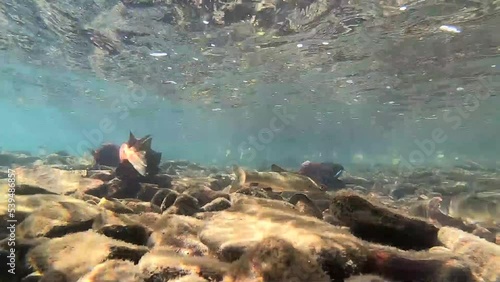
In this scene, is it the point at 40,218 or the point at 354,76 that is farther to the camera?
the point at 354,76

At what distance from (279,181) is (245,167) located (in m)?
16.6

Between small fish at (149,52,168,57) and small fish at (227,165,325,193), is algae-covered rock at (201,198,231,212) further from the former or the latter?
small fish at (149,52,168,57)

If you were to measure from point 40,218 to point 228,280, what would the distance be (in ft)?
8.34

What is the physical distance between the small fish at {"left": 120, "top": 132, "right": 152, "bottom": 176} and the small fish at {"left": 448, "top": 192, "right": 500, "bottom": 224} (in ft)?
21.9

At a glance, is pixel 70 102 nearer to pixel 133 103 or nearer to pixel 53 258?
pixel 133 103

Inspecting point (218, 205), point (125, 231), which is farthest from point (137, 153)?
point (125, 231)

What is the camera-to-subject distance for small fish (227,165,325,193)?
5.63 metres

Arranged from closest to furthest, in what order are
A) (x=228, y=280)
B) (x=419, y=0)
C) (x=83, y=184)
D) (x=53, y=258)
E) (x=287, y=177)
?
(x=228, y=280) → (x=53, y=258) → (x=287, y=177) → (x=83, y=184) → (x=419, y=0)

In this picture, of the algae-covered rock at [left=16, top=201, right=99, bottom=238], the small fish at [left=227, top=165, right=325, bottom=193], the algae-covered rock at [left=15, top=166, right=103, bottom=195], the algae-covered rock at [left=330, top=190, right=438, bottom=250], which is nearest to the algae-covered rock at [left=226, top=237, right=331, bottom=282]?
the algae-covered rock at [left=330, top=190, right=438, bottom=250]

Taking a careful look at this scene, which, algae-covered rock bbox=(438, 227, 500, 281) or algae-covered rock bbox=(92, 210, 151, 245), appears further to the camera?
algae-covered rock bbox=(92, 210, 151, 245)

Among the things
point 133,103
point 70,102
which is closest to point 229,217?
point 133,103

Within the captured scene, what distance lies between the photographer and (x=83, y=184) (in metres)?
6.59

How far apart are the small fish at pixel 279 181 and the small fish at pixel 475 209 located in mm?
3720

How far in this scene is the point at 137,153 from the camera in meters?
7.82
